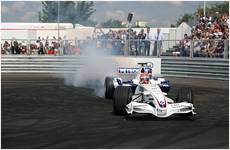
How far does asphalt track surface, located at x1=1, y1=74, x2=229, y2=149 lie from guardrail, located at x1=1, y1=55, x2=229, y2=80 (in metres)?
6.22

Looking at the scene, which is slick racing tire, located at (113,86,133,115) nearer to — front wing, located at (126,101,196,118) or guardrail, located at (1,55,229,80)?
front wing, located at (126,101,196,118)

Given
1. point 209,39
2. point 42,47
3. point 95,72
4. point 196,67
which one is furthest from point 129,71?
point 42,47

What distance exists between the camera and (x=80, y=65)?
2345cm

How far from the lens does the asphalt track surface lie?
299 inches

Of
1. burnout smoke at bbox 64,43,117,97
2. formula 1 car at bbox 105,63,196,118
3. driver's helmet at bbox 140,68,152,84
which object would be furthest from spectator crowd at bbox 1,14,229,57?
formula 1 car at bbox 105,63,196,118

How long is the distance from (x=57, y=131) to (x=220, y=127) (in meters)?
2.70

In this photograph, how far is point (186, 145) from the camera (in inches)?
291

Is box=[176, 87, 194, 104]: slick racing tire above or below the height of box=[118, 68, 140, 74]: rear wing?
below

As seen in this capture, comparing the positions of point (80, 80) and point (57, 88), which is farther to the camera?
point (80, 80)

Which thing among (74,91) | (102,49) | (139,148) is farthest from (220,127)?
(102,49)

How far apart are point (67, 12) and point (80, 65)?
118ft

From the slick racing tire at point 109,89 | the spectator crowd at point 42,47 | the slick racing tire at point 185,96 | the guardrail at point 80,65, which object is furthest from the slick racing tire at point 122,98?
the spectator crowd at point 42,47

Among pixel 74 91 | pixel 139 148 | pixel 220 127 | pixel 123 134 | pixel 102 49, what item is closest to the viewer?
pixel 139 148

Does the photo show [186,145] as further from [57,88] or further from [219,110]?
[57,88]
